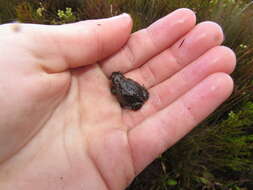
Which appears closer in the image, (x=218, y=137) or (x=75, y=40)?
(x=75, y=40)

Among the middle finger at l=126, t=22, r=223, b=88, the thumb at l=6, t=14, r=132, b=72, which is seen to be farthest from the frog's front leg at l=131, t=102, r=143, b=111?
the thumb at l=6, t=14, r=132, b=72

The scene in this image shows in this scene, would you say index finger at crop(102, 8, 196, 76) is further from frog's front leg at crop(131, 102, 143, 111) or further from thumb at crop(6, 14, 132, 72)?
frog's front leg at crop(131, 102, 143, 111)

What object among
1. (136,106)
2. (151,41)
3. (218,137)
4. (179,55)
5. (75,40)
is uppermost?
(75,40)

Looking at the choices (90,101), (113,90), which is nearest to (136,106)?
(113,90)

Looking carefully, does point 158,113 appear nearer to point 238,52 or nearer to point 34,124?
point 34,124

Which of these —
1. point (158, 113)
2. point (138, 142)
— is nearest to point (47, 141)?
point (138, 142)

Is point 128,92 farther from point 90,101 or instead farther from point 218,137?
point 218,137
